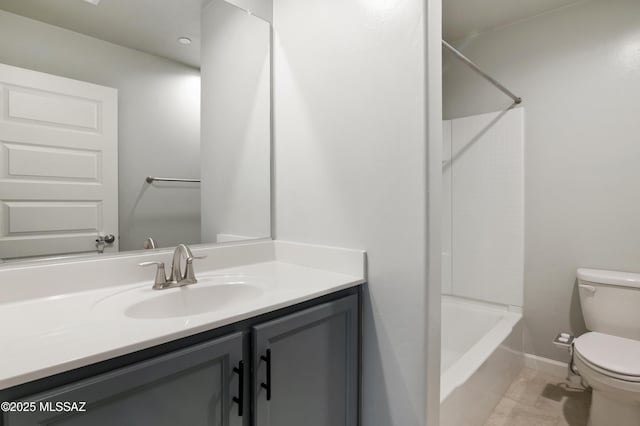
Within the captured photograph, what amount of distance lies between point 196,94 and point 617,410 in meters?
2.42

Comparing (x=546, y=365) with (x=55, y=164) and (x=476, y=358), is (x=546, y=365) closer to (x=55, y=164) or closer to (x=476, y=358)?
(x=476, y=358)

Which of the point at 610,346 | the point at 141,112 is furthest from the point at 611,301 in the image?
the point at 141,112

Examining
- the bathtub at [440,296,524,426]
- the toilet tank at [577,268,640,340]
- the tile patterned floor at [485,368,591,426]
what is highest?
the toilet tank at [577,268,640,340]

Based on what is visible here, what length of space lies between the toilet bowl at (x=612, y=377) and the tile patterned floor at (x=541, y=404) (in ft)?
0.60

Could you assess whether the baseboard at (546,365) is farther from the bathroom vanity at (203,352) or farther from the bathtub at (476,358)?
the bathroom vanity at (203,352)

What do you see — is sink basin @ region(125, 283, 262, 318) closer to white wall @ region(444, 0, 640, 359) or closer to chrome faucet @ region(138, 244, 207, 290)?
chrome faucet @ region(138, 244, 207, 290)

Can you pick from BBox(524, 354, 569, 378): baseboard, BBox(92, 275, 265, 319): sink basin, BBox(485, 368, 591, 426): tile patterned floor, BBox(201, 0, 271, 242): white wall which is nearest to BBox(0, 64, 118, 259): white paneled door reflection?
BBox(92, 275, 265, 319): sink basin

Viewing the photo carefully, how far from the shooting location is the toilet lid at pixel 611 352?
58.6 inches

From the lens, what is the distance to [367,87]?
4.28 feet

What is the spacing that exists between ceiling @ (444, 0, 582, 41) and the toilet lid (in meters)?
2.02

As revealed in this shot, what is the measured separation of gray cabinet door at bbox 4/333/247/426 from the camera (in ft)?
2.16

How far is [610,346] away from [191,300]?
79.6 inches

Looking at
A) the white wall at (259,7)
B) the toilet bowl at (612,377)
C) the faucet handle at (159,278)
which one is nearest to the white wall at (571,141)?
the toilet bowl at (612,377)

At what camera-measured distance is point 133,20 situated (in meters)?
1.28
